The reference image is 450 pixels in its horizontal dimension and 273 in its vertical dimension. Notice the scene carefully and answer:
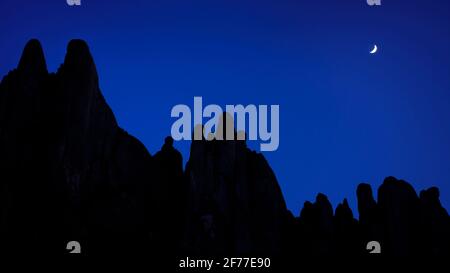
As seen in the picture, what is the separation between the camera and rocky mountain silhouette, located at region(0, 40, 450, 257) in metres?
49.7

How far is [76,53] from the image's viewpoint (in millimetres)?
57281

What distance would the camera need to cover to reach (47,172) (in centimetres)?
5025

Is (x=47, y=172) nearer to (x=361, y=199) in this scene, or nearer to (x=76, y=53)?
(x=76, y=53)

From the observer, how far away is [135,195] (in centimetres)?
→ 6050

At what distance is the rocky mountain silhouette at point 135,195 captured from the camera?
163ft
